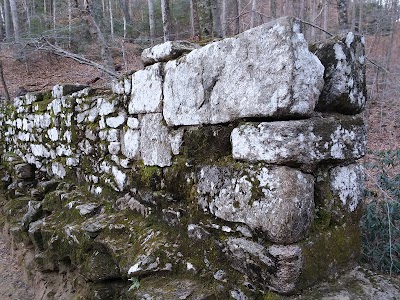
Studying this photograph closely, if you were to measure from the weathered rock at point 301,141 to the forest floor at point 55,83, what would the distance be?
2.69m

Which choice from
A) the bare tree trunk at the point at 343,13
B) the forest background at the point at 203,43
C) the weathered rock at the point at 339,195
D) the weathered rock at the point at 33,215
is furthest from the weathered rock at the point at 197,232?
the bare tree trunk at the point at 343,13

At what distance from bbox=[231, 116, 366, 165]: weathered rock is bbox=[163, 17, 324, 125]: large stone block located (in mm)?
76

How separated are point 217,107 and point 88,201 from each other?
6.35 ft

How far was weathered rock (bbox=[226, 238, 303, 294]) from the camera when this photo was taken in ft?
5.25

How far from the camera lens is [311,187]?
5.54ft

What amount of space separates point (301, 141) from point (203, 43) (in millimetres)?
1305

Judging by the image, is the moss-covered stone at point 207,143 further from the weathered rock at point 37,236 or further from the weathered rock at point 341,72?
the weathered rock at point 37,236

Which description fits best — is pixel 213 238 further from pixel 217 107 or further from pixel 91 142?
pixel 91 142

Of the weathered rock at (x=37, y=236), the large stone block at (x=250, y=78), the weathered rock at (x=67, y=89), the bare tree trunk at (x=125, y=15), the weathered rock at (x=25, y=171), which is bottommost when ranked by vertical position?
the weathered rock at (x=37, y=236)

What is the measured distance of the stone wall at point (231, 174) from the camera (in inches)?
64.4

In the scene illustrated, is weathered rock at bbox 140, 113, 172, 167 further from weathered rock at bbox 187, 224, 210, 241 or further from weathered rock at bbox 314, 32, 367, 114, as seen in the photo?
weathered rock at bbox 314, 32, 367, 114

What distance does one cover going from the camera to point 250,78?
1.78 metres

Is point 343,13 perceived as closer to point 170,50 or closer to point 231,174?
point 170,50

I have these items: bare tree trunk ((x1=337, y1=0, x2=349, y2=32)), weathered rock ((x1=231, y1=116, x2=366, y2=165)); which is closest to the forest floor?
weathered rock ((x1=231, y1=116, x2=366, y2=165))
